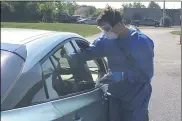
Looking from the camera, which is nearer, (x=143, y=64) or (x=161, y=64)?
(x=143, y=64)

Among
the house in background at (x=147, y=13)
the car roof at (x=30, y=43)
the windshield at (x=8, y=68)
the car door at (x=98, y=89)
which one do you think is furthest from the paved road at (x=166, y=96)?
the house in background at (x=147, y=13)

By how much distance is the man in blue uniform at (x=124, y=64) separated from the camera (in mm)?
4207

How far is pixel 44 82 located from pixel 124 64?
1.33m

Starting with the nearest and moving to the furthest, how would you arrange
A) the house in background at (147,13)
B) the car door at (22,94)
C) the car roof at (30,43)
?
the car door at (22,94), the car roof at (30,43), the house in background at (147,13)

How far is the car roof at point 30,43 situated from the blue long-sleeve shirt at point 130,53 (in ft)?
2.46

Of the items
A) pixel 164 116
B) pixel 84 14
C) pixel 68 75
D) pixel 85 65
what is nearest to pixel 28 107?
pixel 68 75

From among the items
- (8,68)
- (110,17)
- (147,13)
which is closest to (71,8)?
(147,13)

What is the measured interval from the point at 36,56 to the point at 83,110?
0.62 m

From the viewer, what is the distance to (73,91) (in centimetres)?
361

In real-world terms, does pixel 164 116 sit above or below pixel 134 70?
below

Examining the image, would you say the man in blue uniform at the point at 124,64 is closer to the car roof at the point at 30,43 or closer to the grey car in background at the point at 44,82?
the grey car in background at the point at 44,82

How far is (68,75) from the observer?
3836 millimetres

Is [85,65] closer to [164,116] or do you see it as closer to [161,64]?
[164,116]

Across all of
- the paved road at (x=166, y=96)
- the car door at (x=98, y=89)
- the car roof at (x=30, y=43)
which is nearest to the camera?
the car roof at (x=30, y=43)
